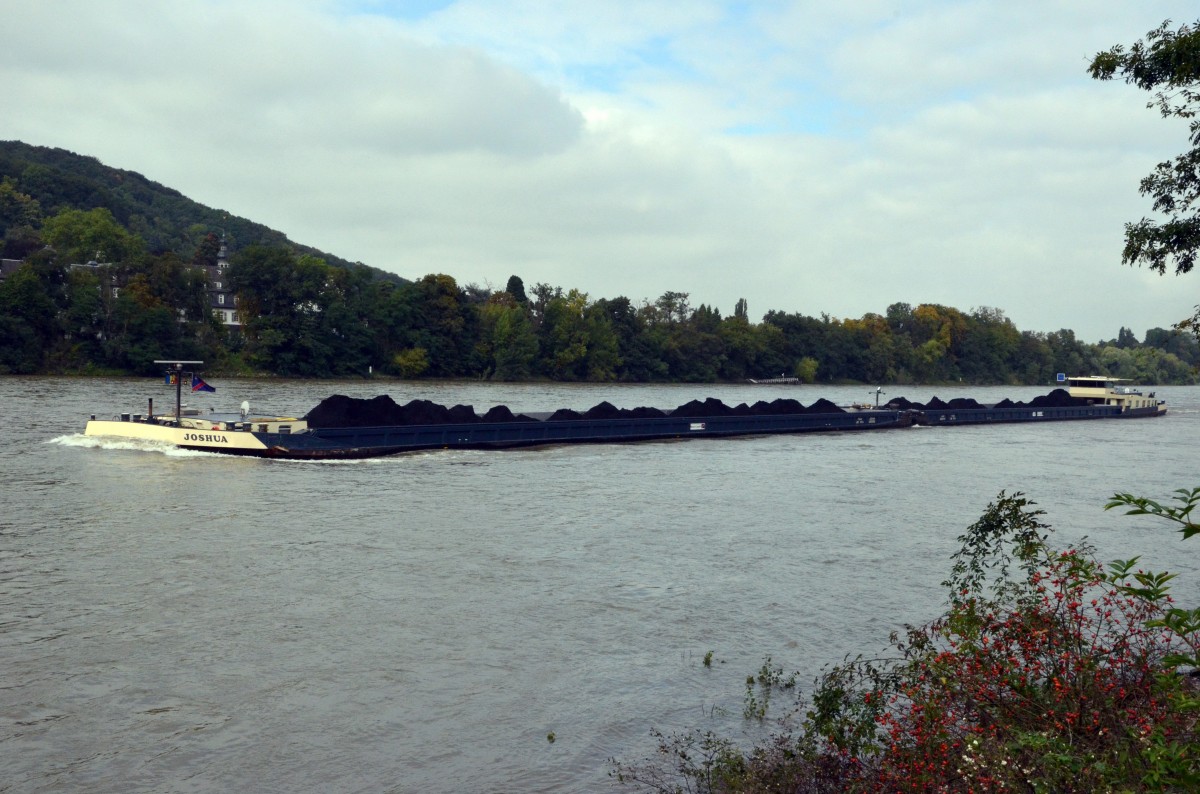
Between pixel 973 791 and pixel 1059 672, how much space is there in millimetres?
1803

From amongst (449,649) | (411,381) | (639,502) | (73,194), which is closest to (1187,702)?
(449,649)

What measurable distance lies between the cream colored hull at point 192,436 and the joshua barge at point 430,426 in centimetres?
4

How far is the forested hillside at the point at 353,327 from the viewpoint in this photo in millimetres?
81938

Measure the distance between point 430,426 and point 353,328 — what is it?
65.0 m

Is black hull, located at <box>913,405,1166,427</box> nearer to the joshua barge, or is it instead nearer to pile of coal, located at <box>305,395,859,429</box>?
the joshua barge

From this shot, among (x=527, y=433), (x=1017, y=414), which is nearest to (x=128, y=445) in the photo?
(x=527, y=433)

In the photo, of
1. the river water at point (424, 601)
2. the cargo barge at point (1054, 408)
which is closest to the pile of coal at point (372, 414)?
the river water at point (424, 601)

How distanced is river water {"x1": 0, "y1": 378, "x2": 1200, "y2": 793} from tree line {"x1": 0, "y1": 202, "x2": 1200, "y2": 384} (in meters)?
56.7

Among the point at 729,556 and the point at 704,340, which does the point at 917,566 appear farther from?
the point at 704,340

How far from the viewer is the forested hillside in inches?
3226

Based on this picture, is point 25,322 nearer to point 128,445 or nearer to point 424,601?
point 128,445

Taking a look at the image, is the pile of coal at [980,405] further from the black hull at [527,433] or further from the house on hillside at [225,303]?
the house on hillside at [225,303]

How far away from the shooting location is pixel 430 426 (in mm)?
35969

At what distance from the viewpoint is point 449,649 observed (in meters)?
12.7
